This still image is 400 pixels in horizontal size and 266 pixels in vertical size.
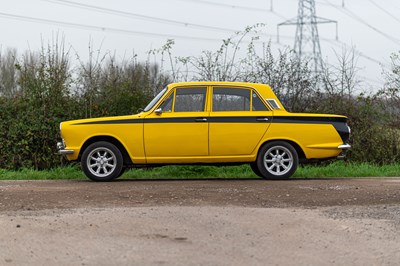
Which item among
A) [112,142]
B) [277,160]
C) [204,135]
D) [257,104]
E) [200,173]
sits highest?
[257,104]

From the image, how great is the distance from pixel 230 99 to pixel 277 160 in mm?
1423

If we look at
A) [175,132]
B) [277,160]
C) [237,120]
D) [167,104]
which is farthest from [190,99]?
[277,160]

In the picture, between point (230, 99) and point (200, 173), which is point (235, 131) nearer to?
point (230, 99)

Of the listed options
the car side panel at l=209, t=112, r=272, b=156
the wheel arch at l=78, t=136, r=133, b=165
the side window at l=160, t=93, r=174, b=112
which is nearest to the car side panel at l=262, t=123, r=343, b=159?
the car side panel at l=209, t=112, r=272, b=156

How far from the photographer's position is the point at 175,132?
1255cm

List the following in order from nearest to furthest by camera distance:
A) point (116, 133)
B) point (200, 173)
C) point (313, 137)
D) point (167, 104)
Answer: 1. point (116, 133)
2. point (167, 104)
3. point (313, 137)
4. point (200, 173)

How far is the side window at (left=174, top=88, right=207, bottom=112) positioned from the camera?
12.6 metres

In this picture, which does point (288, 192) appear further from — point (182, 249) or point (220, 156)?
point (182, 249)

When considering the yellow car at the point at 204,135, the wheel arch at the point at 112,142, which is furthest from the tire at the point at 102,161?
the wheel arch at the point at 112,142

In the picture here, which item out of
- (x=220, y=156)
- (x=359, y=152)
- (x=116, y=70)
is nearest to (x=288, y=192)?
(x=220, y=156)

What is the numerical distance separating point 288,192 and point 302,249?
13.3 feet

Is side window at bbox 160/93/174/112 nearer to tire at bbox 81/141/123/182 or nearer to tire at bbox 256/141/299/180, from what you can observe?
tire at bbox 81/141/123/182

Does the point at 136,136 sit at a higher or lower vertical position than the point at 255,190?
higher

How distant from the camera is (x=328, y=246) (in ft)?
21.8
